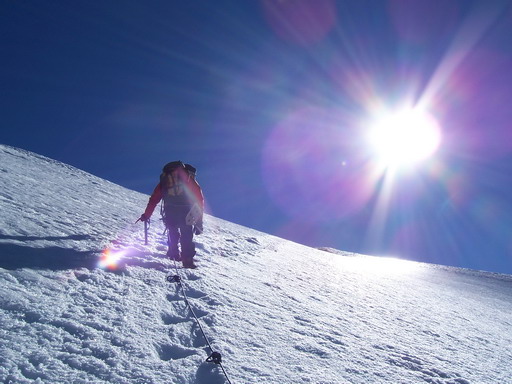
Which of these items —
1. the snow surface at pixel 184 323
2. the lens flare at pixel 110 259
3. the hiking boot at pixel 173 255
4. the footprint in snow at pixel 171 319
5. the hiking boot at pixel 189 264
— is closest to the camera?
the snow surface at pixel 184 323

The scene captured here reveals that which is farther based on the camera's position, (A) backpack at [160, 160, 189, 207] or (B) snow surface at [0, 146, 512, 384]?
(A) backpack at [160, 160, 189, 207]

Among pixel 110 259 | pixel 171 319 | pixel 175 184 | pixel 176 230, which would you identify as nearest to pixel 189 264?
pixel 176 230

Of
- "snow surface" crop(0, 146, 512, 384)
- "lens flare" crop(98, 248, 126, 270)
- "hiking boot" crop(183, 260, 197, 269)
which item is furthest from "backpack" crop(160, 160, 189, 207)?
"lens flare" crop(98, 248, 126, 270)

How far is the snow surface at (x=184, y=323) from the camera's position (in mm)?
2846

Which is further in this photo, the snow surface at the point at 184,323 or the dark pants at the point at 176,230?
the dark pants at the point at 176,230

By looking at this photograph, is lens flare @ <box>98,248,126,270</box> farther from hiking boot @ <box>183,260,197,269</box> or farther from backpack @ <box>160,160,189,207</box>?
backpack @ <box>160,160,189,207</box>

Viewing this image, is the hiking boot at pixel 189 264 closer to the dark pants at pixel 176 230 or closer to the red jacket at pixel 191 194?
the dark pants at pixel 176 230

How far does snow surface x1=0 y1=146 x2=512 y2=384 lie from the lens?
2846mm

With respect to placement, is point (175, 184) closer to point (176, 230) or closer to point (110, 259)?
point (176, 230)

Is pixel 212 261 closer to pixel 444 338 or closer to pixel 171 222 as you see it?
pixel 171 222

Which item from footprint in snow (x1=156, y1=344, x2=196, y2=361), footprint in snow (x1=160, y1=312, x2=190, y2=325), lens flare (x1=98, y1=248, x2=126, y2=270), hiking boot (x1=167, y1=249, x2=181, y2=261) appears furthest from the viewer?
hiking boot (x1=167, y1=249, x2=181, y2=261)

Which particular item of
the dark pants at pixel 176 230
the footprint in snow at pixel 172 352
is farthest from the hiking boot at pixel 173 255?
the footprint in snow at pixel 172 352

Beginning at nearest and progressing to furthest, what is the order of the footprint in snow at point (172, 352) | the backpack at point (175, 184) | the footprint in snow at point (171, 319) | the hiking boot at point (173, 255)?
1. the footprint in snow at point (172, 352)
2. the footprint in snow at point (171, 319)
3. the hiking boot at point (173, 255)
4. the backpack at point (175, 184)

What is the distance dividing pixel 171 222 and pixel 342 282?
4955 millimetres
